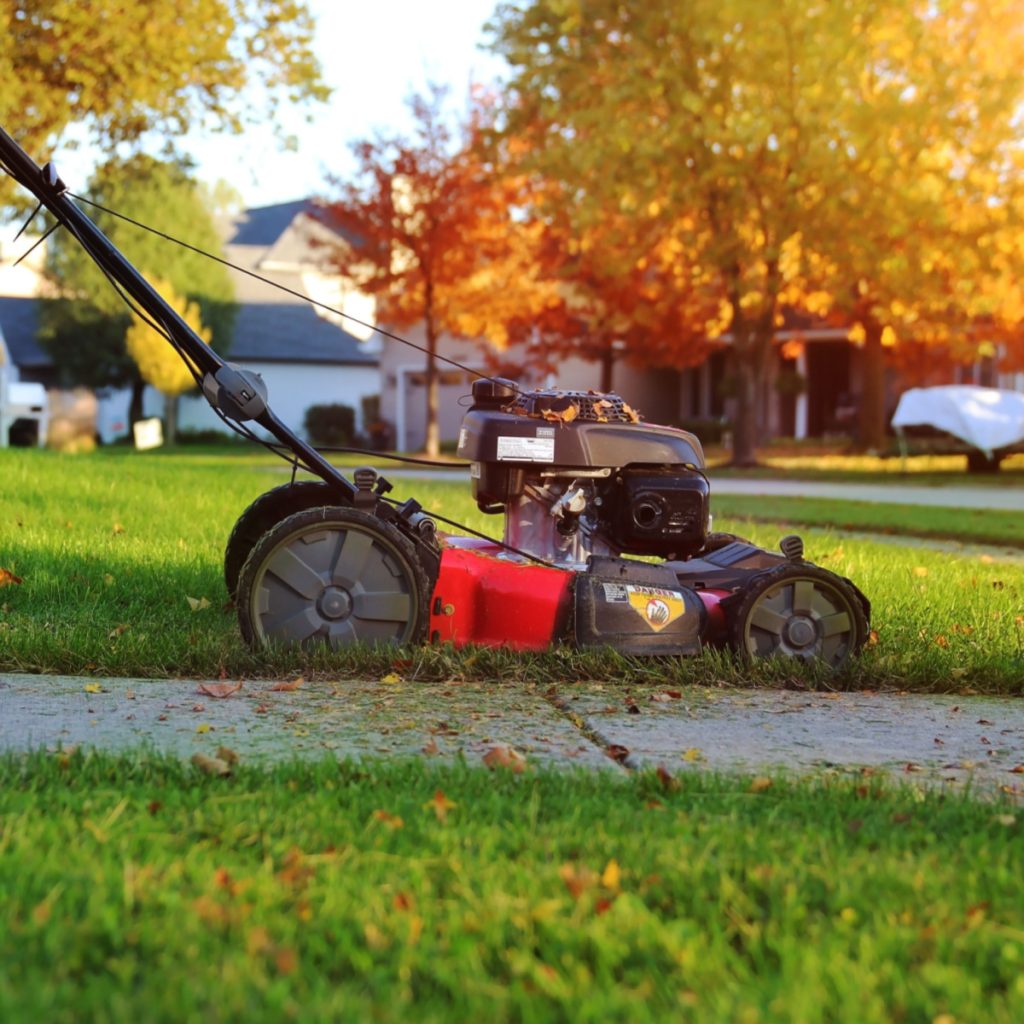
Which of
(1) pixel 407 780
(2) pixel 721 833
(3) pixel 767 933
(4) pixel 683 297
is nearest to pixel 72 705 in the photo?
(1) pixel 407 780

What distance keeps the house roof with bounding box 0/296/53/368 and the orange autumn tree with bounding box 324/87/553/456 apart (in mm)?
17466

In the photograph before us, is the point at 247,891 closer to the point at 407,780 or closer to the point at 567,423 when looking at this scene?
the point at 407,780

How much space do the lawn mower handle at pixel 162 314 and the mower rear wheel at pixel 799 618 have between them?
1385mm

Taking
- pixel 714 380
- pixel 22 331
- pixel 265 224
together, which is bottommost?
pixel 714 380

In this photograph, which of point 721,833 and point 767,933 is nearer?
point 767,933

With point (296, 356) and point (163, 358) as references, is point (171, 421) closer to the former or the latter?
point (163, 358)

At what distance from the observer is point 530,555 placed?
524 centimetres

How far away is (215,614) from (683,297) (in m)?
21.7

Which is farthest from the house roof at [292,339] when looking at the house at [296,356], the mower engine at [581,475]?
the mower engine at [581,475]

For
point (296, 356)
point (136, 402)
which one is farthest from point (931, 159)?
point (296, 356)

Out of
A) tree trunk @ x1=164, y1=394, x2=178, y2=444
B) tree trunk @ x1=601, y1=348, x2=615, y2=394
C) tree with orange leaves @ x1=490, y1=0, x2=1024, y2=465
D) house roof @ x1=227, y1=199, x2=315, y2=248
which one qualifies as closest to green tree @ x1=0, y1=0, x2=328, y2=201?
tree with orange leaves @ x1=490, y1=0, x2=1024, y2=465

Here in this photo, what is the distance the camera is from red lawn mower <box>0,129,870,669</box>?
4844mm

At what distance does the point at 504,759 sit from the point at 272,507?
223 cm

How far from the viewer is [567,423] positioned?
5.17 metres
